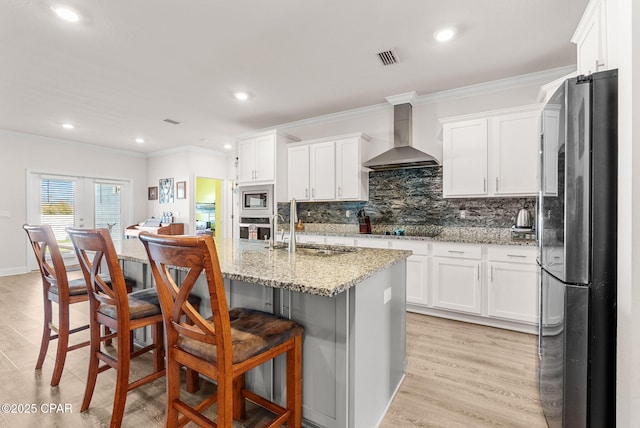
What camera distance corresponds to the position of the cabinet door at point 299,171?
452 cm

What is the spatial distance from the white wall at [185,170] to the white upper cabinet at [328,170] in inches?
122

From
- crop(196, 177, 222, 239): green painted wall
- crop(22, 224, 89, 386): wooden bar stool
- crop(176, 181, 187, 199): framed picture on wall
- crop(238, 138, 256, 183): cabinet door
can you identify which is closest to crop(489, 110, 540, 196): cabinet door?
crop(238, 138, 256, 183): cabinet door

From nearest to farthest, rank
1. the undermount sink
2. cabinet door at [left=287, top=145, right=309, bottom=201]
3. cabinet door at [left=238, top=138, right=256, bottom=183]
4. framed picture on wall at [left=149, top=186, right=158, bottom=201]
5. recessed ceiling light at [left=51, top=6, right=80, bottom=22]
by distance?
recessed ceiling light at [left=51, top=6, right=80, bottom=22] → the undermount sink → cabinet door at [left=287, top=145, right=309, bottom=201] → cabinet door at [left=238, top=138, right=256, bottom=183] → framed picture on wall at [left=149, top=186, right=158, bottom=201]

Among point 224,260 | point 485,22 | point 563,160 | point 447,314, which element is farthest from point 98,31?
point 447,314

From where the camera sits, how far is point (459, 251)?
321 centimetres

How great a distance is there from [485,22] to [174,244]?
8.98ft

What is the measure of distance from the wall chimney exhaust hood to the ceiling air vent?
0.86 meters

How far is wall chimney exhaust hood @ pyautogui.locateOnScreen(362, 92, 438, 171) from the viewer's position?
3709 millimetres

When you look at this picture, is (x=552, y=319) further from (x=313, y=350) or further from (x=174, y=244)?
(x=174, y=244)

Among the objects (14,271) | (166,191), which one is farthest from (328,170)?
(14,271)

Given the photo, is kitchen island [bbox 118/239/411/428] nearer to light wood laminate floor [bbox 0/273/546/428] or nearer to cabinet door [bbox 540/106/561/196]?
light wood laminate floor [bbox 0/273/546/428]

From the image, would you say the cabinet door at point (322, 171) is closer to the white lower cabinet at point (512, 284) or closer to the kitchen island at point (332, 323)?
the white lower cabinet at point (512, 284)

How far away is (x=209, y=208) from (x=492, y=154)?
7423 millimetres

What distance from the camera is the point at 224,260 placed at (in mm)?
1797
